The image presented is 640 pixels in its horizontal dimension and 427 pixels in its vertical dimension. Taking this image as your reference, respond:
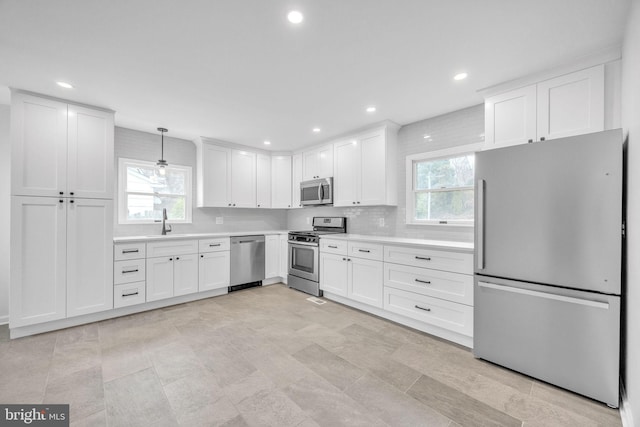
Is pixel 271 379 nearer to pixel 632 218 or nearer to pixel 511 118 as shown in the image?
pixel 632 218

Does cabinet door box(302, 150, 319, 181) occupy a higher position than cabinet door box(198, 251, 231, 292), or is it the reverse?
cabinet door box(302, 150, 319, 181)

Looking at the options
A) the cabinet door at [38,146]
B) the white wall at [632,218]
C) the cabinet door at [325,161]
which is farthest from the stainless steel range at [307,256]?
the white wall at [632,218]

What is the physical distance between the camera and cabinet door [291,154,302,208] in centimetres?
509

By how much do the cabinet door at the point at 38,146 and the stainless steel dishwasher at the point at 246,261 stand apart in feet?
7.38

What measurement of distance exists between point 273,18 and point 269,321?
9.76 feet

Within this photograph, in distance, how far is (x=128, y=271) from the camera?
3.32 meters

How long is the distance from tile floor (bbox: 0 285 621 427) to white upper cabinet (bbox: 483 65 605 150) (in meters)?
2.08

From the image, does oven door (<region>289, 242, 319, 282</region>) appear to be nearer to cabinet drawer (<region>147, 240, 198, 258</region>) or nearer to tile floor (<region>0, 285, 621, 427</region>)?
tile floor (<region>0, 285, 621, 427</region>)

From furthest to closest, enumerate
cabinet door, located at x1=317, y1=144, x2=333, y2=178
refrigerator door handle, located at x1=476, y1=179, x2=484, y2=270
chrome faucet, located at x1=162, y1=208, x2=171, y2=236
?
cabinet door, located at x1=317, y1=144, x2=333, y2=178, chrome faucet, located at x1=162, y1=208, x2=171, y2=236, refrigerator door handle, located at x1=476, y1=179, x2=484, y2=270

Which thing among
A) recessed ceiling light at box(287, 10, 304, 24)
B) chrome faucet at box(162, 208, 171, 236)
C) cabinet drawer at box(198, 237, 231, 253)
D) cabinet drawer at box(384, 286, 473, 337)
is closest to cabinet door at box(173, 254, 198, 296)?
cabinet drawer at box(198, 237, 231, 253)

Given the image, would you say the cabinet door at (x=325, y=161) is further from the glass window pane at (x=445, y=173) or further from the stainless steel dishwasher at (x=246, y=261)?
the stainless steel dishwasher at (x=246, y=261)

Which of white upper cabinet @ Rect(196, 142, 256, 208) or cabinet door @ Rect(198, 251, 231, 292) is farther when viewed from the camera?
white upper cabinet @ Rect(196, 142, 256, 208)

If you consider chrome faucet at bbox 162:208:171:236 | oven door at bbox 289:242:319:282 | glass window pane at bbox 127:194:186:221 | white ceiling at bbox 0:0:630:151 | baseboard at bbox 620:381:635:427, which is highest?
white ceiling at bbox 0:0:630:151

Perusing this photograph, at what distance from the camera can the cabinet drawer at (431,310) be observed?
251 cm
